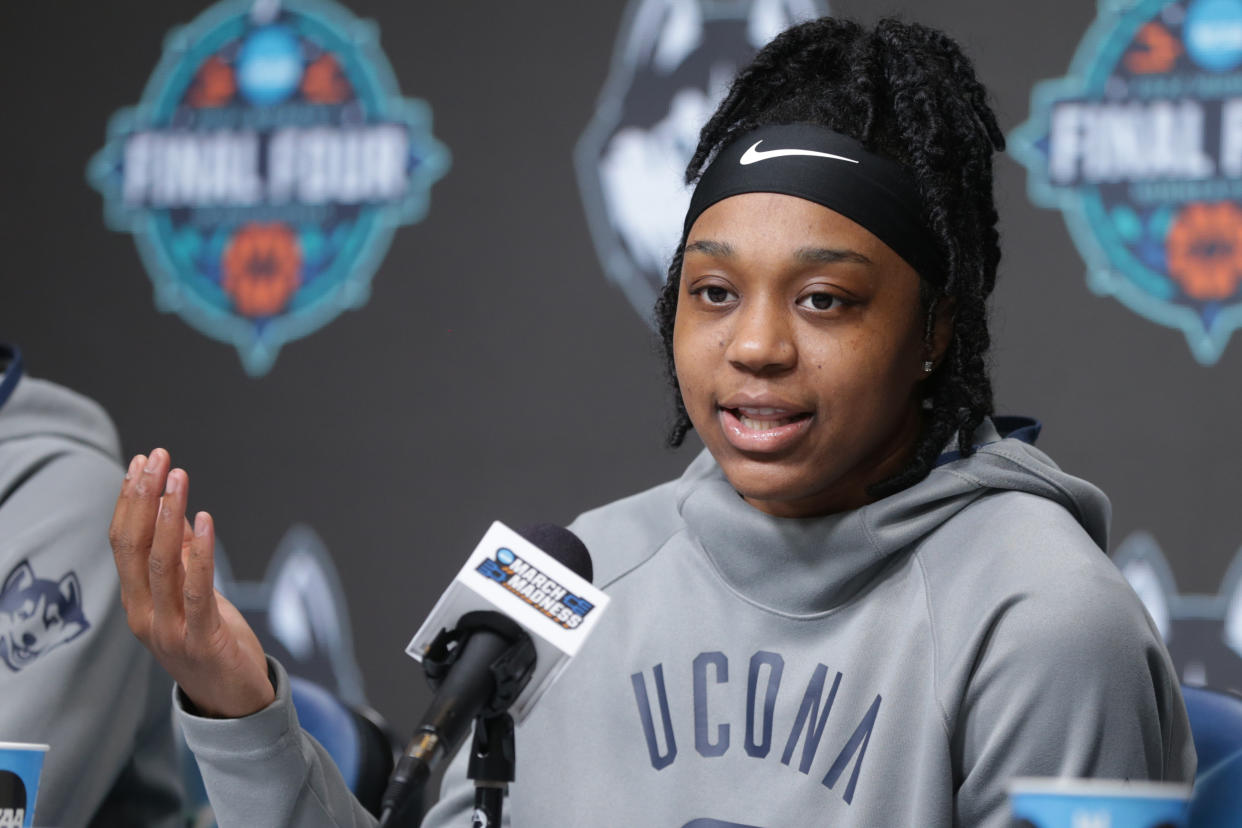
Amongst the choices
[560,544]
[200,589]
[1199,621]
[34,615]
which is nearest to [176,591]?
[200,589]

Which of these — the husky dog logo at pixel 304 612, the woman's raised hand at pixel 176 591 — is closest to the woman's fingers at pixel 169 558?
the woman's raised hand at pixel 176 591

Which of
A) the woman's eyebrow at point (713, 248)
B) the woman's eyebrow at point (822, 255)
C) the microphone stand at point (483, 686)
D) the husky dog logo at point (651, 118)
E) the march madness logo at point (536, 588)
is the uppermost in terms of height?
the husky dog logo at point (651, 118)

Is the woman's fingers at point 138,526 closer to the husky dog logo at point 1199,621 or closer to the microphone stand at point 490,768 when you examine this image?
the microphone stand at point 490,768

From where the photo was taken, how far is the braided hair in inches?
48.2

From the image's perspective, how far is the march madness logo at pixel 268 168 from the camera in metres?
2.60

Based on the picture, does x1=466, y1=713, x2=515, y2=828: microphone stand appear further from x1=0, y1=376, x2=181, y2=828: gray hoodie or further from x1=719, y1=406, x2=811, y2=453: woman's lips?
x1=0, y1=376, x2=181, y2=828: gray hoodie

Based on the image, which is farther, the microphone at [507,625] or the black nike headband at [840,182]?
the black nike headband at [840,182]

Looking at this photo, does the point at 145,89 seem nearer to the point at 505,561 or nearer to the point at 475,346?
the point at 475,346

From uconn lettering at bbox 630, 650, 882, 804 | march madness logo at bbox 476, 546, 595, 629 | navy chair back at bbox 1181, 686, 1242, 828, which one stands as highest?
march madness logo at bbox 476, 546, 595, 629

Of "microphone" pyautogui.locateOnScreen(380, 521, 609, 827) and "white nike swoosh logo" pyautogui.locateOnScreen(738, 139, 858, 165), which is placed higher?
"white nike swoosh logo" pyautogui.locateOnScreen(738, 139, 858, 165)

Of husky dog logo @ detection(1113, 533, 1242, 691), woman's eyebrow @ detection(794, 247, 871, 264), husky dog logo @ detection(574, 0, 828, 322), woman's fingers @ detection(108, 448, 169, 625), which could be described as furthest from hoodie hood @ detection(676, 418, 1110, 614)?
husky dog logo @ detection(574, 0, 828, 322)

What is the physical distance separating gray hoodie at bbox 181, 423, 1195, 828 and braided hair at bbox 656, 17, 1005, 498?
45 millimetres

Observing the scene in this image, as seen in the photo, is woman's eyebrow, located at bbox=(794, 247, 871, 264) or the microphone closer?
the microphone

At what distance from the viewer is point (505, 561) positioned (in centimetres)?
88
